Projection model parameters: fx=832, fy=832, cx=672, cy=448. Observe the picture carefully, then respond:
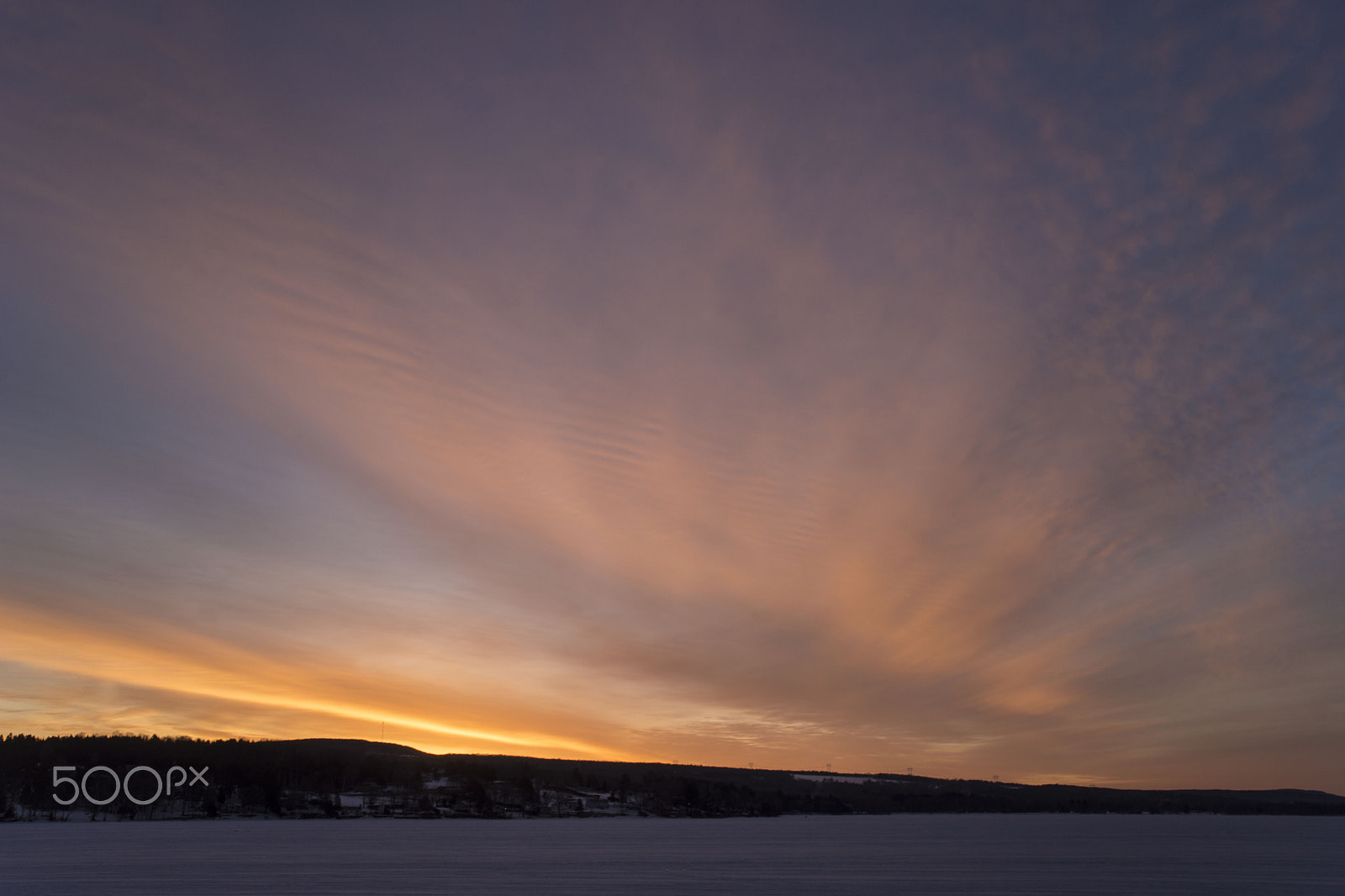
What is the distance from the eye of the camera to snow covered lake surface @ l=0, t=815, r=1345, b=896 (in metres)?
60.2

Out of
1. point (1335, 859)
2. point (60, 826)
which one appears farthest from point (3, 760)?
point (1335, 859)

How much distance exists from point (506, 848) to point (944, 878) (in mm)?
60835

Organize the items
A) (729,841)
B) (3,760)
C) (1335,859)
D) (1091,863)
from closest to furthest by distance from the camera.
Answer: (1091,863) < (1335,859) < (729,841) < (3,760)

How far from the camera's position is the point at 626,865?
8006 cm

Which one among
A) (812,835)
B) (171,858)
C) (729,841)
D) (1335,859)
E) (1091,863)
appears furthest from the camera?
(812,835)

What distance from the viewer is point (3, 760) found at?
643 ft

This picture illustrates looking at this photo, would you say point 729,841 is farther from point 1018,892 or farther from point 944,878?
point 1018,892

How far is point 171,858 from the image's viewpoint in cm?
8475

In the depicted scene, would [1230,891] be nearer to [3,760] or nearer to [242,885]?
[242,885]

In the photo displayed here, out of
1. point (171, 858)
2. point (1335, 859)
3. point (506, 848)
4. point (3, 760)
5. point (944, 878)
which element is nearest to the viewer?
point (944, 878)

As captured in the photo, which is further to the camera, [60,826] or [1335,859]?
[60,826]

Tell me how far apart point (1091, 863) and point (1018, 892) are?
39684 mm

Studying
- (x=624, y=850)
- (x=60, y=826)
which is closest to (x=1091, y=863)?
(x=624, y=850)

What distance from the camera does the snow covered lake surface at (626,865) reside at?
198 feet
